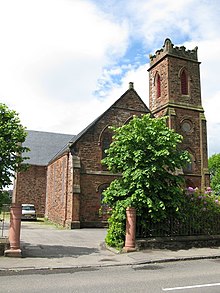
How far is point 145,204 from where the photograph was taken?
13.4 meters

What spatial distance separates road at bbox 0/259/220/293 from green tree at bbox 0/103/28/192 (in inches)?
165

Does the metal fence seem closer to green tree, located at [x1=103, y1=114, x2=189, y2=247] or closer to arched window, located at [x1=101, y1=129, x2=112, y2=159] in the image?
green tree, located at [x1=103, y1=114, x2=189, y2=247]

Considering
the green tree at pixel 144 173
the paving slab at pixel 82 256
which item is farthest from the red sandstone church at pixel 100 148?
the green tree at pixel 144 173

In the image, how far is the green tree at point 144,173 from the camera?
13.4 metres

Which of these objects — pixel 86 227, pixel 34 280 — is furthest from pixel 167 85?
pixel 34 280

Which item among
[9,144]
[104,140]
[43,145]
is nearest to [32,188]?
[43,145]

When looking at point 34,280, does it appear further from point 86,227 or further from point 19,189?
point 19,189

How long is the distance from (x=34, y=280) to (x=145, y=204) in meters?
6.46

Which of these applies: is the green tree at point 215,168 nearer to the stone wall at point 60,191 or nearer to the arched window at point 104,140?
the stone wall at point 60,191

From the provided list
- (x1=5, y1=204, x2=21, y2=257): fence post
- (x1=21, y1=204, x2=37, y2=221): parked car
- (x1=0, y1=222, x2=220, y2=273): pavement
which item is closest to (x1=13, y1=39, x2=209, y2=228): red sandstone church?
(x1=21, y1=204, x2=37, y2=221): parked car

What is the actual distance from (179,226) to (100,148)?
11988mm

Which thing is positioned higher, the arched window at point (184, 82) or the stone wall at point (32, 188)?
the arched window at point (184, 82)

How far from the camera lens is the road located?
23.1 feet

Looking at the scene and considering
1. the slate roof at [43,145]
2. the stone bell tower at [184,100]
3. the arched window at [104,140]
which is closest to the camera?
the arched window at [104,140]
